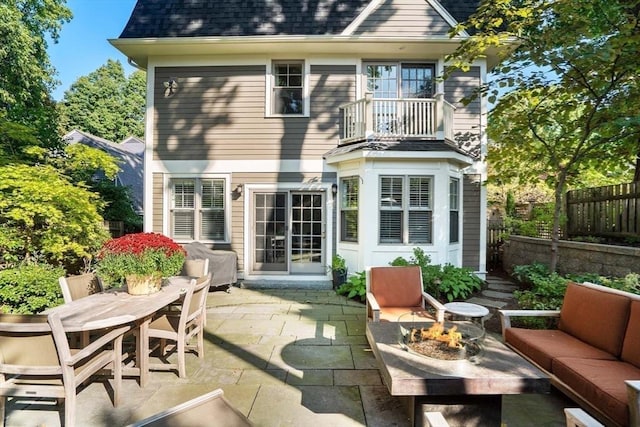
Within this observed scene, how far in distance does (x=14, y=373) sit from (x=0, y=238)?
422 centimetres

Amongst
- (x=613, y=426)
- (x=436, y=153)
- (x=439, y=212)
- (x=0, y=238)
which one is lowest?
(x=613, y=426)

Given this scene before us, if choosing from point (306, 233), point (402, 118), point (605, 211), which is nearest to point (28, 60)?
point (306, 233)

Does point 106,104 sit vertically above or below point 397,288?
above

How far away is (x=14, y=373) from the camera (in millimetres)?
2168

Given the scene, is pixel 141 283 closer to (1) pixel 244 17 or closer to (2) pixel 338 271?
(2) pixel 338 271

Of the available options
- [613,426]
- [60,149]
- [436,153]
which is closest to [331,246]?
[436,153]

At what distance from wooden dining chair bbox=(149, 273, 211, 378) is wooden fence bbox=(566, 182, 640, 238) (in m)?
7.27

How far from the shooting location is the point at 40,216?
5480 millimetres

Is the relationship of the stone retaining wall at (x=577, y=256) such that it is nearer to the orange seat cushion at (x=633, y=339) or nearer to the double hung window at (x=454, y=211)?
the double hung window at (x=454, y=211)

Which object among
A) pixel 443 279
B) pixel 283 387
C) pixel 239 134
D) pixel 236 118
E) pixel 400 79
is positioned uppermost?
pixel 400 79

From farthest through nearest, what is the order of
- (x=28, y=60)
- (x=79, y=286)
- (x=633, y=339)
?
1. (x=28, y=60)
2. (x=79, y=286)
3. (x=633, y=339)

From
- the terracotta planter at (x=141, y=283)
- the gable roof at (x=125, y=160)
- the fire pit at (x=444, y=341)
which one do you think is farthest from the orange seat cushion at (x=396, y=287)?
the gable roof at (x=125, y=160)

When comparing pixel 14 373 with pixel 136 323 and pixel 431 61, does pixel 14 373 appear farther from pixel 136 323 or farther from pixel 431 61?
pixel 431 61

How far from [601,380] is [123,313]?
369cm
